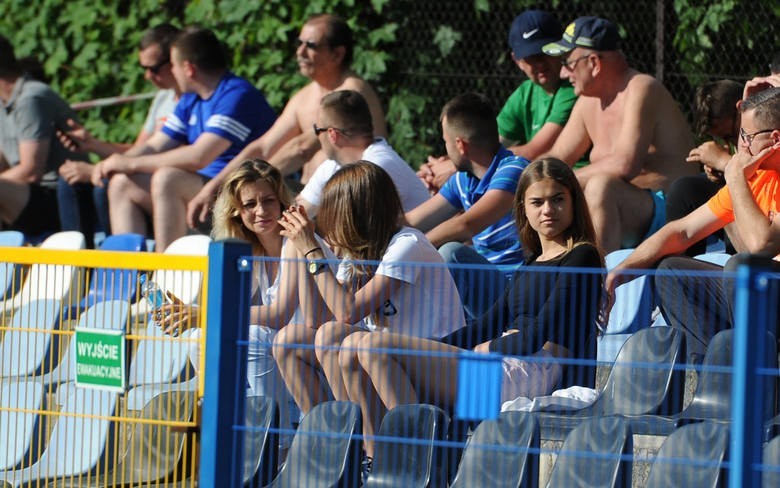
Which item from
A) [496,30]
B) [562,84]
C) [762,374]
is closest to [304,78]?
[496,30]

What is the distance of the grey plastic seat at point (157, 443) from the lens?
3.82 metres

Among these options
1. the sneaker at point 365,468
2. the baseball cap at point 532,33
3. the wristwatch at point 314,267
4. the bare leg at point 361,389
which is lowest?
the sneaker at point 365,468

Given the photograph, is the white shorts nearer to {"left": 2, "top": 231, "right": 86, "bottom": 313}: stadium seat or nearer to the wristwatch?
the wristwatch

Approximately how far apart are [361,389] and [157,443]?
2.05ft

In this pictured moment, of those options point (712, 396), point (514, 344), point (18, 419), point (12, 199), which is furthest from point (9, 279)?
point (12, 199)

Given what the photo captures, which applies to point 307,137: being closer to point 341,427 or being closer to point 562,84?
point 562,84

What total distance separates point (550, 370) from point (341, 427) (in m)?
0.61

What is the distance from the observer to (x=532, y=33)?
6.68 m

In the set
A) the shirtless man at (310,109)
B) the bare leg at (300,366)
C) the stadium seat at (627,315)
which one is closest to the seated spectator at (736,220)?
the stadium seat at (627,315)

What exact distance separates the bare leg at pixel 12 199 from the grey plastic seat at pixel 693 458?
215 inches

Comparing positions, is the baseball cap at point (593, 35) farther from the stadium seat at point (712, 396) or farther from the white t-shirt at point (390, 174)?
the stadium seat at point (712, 396)

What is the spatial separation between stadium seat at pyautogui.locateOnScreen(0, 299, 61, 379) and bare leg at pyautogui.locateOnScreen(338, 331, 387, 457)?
951mm

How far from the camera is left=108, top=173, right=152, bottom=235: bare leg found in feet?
24.0

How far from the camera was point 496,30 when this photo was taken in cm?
846
